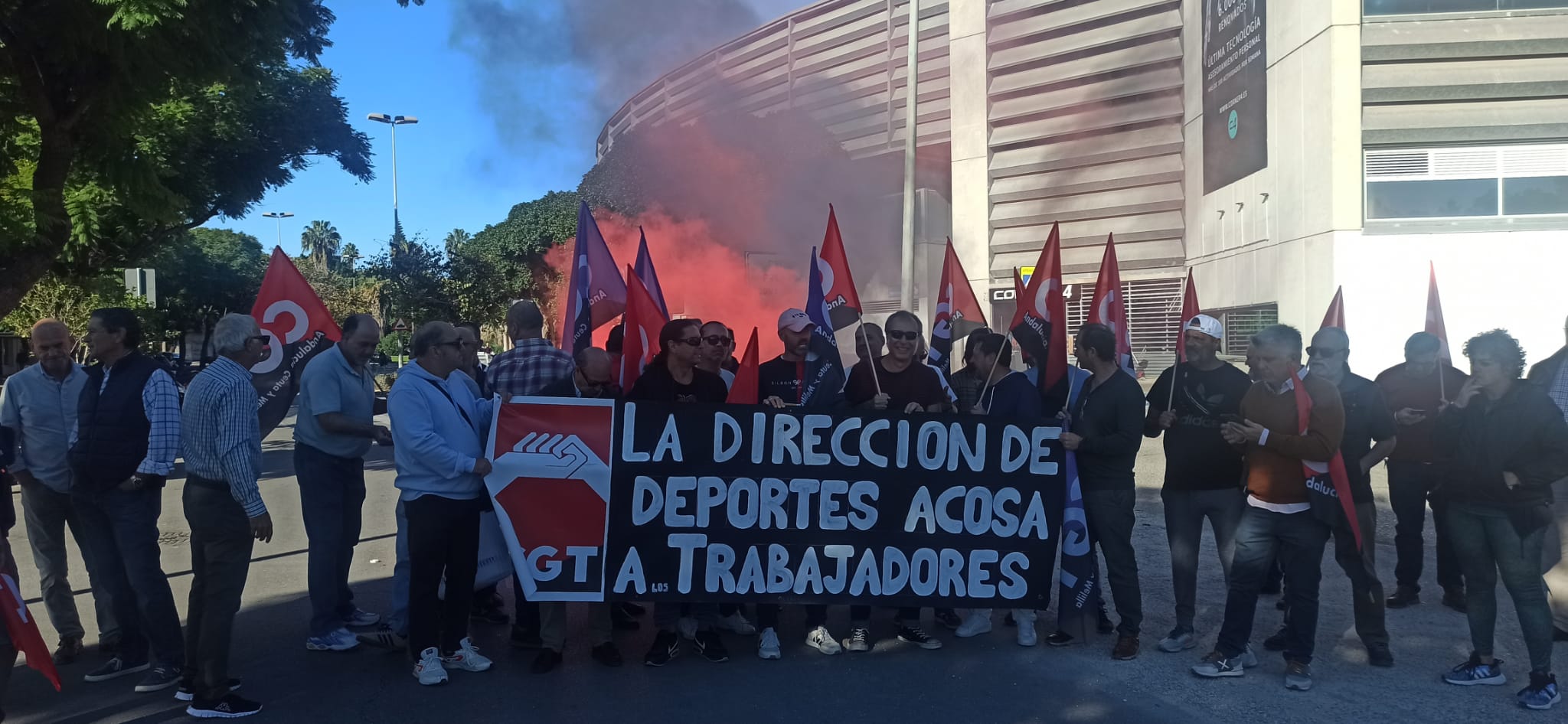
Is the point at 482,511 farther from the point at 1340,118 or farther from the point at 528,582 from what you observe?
the point at 1340,118

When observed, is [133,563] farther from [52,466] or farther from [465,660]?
[465,660]

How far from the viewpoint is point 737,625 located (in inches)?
232

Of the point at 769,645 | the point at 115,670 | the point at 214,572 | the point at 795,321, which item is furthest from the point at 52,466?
the point at 795,321

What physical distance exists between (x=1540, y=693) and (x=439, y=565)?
197 inches

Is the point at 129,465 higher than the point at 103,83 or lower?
lower

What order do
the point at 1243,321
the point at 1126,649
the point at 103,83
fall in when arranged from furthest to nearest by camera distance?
1. the point at 1243,321
2. the point at 103,83
3. the point at 1126,649

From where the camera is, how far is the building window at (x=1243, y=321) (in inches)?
770

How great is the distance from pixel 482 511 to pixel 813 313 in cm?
237

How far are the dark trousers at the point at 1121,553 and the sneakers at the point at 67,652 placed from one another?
5316 millimetres

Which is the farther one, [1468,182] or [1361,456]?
[1468,182]

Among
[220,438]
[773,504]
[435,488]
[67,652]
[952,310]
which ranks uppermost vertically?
[952,310]

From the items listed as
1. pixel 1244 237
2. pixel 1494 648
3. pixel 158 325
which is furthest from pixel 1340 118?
pixel 158 325

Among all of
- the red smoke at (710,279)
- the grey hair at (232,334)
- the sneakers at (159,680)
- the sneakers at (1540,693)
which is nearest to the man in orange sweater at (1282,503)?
the sneakers at (1540,693)

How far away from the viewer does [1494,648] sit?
18.4 feet
